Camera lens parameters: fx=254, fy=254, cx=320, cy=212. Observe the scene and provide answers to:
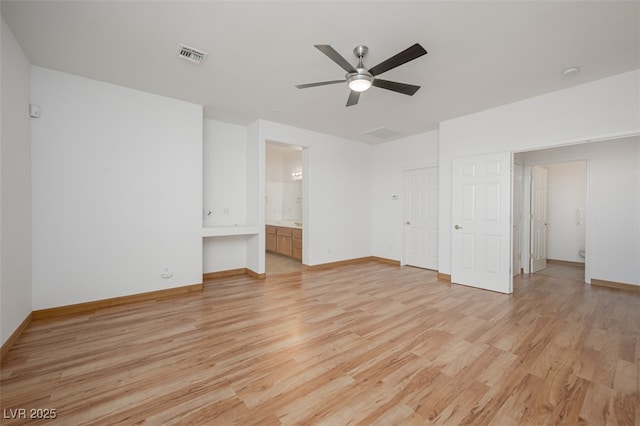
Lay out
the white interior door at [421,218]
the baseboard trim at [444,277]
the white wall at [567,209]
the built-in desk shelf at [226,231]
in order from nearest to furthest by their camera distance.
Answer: the built-in desk shelf at [226,231] < the baseboard trim at [444,277] < the white interior door at [421,218] < the white wall at [567,209]

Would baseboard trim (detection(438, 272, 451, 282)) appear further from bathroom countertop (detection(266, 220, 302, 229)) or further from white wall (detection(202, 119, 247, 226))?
white wall (detection(202, 119, 247, 226))

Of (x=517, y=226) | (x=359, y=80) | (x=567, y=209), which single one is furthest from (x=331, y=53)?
(x=567, y=209)

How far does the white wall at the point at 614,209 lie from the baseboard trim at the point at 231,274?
605cm

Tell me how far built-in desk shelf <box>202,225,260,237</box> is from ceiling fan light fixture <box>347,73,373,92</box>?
124 inches

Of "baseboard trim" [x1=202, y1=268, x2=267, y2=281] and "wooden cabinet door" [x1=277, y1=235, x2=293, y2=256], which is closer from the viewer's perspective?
"baseboard trim" [x1=202, y1=268, x2=267, y2=281]

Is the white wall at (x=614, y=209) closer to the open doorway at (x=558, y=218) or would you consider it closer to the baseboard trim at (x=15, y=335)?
the open doorway at (x=558, y=218)

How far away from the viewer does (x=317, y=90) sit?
3611 millimetres

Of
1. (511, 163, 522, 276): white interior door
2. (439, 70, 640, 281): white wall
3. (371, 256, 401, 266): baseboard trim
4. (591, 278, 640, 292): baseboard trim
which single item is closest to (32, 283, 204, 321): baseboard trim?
(371, 256, 401, 266): baseboard trim

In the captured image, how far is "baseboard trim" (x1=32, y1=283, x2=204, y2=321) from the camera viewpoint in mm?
3092

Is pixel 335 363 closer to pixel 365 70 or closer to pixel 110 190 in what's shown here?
pixel 365 70

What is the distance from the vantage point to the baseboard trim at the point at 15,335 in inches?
90.0

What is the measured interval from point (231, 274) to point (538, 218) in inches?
271

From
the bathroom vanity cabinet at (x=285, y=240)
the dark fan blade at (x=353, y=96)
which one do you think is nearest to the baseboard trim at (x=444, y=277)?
the bathroom vanity cabinet at (x=285, y=240)

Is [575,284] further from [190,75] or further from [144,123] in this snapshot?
[144,123]
